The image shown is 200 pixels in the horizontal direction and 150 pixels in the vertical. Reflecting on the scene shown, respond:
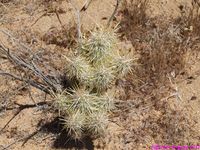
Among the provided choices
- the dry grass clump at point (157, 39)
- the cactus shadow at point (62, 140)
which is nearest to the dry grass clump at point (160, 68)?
the dry grass clump at point (157, 39)

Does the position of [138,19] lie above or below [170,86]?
above

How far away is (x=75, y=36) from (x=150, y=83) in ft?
2.89

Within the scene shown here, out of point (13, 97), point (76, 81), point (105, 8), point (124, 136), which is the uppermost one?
Answer: point (105, 8)

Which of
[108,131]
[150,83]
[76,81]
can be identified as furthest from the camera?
[150,83]

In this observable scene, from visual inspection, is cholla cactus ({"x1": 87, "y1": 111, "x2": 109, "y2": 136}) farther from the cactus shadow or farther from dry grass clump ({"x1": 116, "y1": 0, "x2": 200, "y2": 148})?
dry grass clump ({"x1": 116, "y1": 0, "x2": 200, "y2": 148})

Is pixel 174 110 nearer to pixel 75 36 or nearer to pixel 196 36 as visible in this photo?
pixel 196 36

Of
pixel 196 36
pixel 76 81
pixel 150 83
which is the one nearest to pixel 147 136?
pixel 150 83

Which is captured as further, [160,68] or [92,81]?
[160,68]

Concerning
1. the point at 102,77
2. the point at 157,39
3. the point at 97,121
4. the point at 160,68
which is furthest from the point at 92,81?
the point at 157,39

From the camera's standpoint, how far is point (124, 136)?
380cm

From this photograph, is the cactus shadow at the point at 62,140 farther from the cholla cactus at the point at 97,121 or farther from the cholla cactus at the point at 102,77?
the cholla cactus at the point at 102,77

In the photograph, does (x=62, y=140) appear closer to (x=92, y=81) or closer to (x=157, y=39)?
(x=92, y=81)

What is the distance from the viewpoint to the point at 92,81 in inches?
131

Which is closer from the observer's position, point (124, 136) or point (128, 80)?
point (124, 136)
